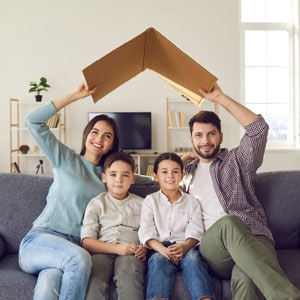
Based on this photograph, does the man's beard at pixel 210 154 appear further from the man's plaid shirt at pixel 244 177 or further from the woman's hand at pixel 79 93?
the woman's hand at pixel 79 93

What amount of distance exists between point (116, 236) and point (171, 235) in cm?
24

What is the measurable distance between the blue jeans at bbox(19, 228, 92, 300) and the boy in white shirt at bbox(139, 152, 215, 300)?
0.26 metres

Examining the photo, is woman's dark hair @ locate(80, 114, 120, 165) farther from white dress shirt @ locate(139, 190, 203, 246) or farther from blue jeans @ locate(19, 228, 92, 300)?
blue jeans @ locate(19, 228, 92, 300)

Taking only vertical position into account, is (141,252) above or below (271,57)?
below

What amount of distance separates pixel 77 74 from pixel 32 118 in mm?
3624

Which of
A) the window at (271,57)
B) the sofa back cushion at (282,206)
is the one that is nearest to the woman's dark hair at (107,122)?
the sofa back cushion at (282,206)

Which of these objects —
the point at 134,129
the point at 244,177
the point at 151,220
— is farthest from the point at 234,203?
the point at 134,129

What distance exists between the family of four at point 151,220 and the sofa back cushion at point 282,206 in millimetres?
144

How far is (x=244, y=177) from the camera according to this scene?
1.85m

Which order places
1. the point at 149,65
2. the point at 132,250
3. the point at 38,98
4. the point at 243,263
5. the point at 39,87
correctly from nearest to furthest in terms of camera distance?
the point at 243,263
the point at 132,250
the point at 149,65
the point at 38,98
the point at 39,87

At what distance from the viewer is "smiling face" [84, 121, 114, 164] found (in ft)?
6.23

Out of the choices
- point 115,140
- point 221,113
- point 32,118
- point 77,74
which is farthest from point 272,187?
point 77,74

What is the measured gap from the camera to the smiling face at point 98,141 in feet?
6.23

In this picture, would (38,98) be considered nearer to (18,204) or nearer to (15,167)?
(15,167)
